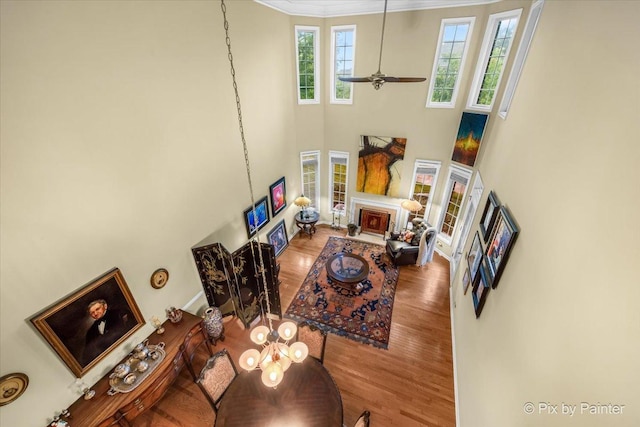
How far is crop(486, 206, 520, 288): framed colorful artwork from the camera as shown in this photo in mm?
2895

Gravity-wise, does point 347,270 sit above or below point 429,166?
below

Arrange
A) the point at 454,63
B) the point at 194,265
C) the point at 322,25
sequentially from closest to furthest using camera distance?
the point at 194,265, the point at 454,63, the point at 322,25

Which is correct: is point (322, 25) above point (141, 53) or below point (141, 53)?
above

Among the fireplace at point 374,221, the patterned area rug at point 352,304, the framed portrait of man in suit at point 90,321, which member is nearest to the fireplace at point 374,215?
the fireplace at point 374,221

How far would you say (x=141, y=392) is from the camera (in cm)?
340

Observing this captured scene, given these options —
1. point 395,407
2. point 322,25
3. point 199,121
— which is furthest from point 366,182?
Result: point 395,407

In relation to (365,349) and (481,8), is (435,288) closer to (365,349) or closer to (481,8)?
(365,349)

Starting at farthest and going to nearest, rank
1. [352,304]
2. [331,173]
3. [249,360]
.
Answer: [331,173], [352,304], [249,360]

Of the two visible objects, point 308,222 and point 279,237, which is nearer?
point 279,237

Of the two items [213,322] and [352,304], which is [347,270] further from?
[213,322]

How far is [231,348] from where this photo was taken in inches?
196

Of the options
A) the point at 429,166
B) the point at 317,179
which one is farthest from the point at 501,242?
the point at 317,179

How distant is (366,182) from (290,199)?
8.33 ft

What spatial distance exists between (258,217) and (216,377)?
3.66m
